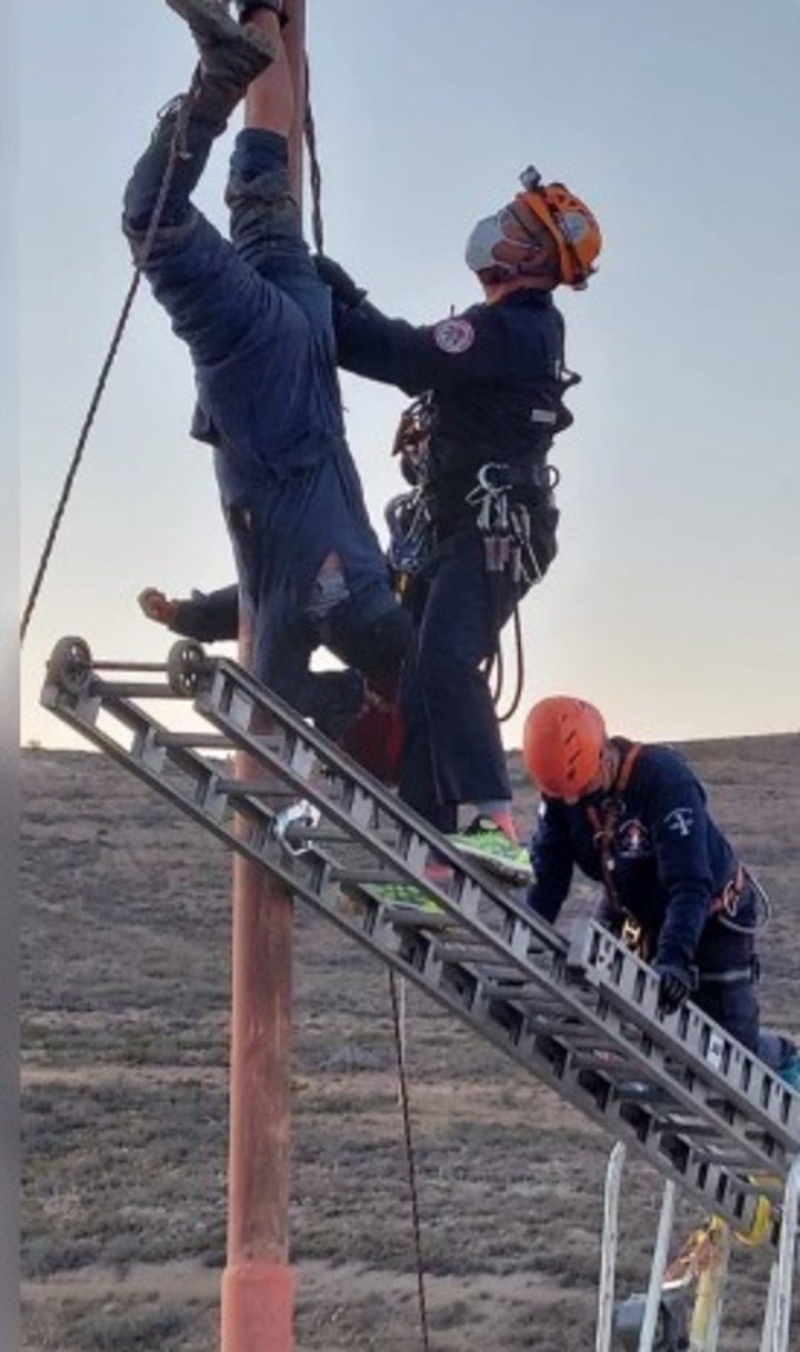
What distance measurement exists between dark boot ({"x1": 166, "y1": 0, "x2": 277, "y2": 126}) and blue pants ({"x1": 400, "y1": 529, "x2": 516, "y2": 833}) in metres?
0.91

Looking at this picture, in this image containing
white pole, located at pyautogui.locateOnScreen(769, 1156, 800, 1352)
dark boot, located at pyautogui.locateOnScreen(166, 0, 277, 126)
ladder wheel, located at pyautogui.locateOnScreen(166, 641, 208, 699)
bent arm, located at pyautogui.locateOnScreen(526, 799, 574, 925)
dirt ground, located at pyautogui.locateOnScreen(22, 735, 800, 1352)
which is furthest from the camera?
dirt ground, located at pyautogui.locateOnScreen(22, 735, 800, 1352)

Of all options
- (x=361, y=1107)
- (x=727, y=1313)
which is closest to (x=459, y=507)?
(x=727, y=1313)

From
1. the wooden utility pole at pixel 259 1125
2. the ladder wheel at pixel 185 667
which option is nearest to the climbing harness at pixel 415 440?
the wooden utility pole at pixel 259 1125

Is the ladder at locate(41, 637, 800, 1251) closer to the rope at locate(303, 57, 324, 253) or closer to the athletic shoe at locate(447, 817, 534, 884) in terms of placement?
the athletic shoe at locate(447, 817, 534, 884)

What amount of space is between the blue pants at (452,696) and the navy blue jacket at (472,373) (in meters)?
0.11

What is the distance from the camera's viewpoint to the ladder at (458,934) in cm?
471

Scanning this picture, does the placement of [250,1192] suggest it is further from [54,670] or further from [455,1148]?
[455,1148]

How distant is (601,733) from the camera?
521 centimetres

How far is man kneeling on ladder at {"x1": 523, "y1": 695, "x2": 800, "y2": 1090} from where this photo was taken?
518cm

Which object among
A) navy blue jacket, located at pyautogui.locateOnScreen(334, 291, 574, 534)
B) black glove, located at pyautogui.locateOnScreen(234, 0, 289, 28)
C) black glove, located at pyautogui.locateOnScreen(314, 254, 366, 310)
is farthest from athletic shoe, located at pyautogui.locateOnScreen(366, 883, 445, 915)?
black glove, located at pyautogui.locateOnScreen(234, 0, 289, 28)

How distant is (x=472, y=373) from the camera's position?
205 inches

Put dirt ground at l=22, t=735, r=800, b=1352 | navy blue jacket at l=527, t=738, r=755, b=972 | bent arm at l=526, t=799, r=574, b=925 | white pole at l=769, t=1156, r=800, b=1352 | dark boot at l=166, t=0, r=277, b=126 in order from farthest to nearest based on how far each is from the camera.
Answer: dirt ground at l=22, t=735, r=800, b=1352 → bent arm at l=526, t=799, r=574, b=925 → navy blue jacket at l=527, t=738, r=755, b=972 → white pole at l=769, t=1156, r=800, b=1352 → dark boot at l=166, t=0, r=277, b=126

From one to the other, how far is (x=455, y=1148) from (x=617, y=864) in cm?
486

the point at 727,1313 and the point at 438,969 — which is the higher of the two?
the point at 438,969
